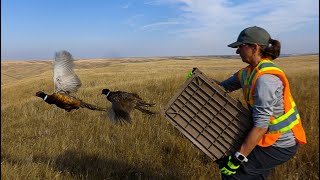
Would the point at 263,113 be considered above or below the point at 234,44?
below

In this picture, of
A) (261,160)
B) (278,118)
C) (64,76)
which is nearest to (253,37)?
(278,118)

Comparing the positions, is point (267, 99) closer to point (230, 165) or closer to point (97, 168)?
point (230, 165)

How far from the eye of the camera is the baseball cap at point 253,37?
3223mm

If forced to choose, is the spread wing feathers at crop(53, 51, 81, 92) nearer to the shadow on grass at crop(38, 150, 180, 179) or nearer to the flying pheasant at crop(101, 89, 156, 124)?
the flying pheasant at crop(101, 89, 156, 124)

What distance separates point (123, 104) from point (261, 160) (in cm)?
182

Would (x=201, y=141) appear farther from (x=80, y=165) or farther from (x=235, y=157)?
(x=80, y=165)

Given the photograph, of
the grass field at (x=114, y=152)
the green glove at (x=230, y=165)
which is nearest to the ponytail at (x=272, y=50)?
the green glove at (x=230, y=165)

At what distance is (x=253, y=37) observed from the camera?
10.6ft

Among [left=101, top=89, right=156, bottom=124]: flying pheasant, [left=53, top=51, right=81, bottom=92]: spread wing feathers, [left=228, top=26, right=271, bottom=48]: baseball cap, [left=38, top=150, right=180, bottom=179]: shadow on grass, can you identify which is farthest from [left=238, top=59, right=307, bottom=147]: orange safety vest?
[left=53, top=51, right=81, bottom=92]: spread wing feathers

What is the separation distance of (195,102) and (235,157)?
0.64 m

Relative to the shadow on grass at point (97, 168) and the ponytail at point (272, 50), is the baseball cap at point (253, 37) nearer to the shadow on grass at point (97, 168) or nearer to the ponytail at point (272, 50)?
the ponytail at point (272, 50)

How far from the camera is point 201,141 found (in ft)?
12.0

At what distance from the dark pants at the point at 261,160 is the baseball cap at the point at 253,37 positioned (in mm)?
930

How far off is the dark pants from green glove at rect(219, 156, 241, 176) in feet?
0.21
